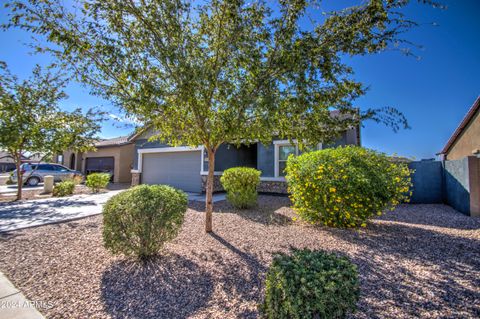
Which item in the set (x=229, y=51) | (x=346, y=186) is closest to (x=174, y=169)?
(x=229, y=51)

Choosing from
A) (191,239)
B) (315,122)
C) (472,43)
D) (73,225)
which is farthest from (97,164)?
(472,43)

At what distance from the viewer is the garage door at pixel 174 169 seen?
1272 centimetres

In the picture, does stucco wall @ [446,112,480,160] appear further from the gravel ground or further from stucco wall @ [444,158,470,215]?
the gravel ground

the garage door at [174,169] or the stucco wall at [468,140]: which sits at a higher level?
the stucco wall at [468,140]

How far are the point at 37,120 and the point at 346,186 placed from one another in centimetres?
1197

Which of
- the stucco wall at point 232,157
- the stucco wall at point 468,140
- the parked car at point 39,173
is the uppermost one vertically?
the stucco wall at point 468,140

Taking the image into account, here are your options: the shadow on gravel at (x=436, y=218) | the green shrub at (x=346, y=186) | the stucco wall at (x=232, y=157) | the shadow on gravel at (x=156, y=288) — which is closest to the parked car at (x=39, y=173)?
the stucco wall at (x=232, y=157)

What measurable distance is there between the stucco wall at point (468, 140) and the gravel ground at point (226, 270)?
348 inches

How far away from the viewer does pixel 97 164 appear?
19516 millimetres

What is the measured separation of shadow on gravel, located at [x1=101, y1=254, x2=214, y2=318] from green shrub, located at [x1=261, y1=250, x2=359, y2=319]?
1096 mm

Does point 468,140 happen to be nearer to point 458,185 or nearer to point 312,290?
point 458,185

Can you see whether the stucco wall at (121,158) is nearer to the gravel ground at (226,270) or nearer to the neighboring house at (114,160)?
the neighboring house at (114,160)

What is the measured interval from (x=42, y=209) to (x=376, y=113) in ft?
33.9

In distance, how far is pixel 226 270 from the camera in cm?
330
